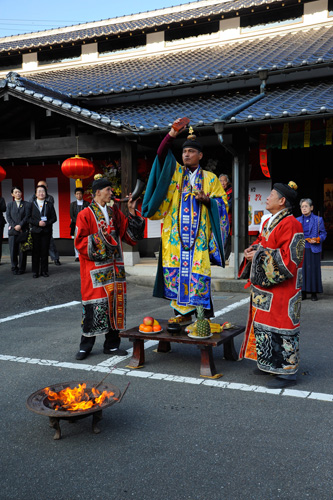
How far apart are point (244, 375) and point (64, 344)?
2328mm

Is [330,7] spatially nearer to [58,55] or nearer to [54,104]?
[54,104]

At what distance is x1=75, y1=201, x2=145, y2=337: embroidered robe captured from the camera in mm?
5008

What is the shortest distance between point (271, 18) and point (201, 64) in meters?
3.03

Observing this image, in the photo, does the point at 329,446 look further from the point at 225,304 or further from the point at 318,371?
the point at 225,304

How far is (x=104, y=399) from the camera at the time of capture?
3301 mm

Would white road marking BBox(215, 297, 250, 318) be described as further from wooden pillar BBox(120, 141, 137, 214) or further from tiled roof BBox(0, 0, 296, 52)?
tiled roof BBox(0, 0, 296, 52)

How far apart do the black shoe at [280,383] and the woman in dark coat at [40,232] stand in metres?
6.92

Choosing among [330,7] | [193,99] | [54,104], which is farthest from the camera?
[330,7]

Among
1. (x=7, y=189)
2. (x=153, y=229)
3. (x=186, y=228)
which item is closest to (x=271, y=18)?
(x=153, y=229)

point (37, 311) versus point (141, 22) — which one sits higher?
point (141, 22)

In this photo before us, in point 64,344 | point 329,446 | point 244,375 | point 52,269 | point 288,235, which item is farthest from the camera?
point 52,269

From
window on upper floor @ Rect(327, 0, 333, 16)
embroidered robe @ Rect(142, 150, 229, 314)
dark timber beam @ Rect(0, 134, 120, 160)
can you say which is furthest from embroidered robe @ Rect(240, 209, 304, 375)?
window on upper floor @ Rect(327, 0, 333, 16)

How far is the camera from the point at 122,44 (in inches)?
618

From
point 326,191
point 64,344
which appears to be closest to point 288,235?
point 64,344
